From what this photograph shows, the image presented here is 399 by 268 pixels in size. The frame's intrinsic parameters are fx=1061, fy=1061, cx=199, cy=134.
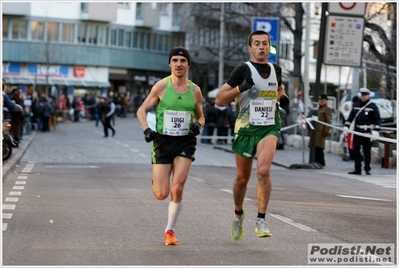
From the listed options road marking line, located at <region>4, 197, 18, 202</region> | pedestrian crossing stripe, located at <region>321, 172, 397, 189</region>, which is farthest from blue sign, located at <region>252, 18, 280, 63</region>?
road marking line, located at <region>4, 197, 18, 202</region>

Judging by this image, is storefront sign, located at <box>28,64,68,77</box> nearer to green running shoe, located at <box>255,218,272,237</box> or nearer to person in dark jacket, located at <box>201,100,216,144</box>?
person in dark jacket, located at <box>201,100,216,144</box>

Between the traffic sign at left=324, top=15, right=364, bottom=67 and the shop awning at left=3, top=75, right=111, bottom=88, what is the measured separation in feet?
179

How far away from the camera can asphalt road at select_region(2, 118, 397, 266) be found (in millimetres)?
8453

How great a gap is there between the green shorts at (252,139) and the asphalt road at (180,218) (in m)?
0.79

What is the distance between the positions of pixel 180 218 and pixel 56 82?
69663 millimetres

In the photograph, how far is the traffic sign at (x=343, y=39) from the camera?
25.0 meters

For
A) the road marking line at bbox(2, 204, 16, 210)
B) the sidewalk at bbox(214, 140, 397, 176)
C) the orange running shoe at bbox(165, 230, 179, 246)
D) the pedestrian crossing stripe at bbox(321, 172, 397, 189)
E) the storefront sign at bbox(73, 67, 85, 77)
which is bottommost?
the storefront sign at bbox(73, 67, 85, 77)

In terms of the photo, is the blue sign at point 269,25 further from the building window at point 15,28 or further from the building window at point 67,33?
the building window at point 67,33

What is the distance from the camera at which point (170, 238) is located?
9141 millimetres

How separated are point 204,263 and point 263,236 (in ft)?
4.77

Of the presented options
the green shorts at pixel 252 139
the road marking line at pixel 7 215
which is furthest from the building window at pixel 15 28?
the green shorts at pixel 252 139

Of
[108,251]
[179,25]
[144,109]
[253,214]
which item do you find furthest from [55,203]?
[179,25]

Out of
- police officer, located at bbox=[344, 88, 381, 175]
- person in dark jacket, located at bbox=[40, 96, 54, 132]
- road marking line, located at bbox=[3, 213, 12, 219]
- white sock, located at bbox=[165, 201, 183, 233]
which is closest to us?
white sock, located at bbox=[165, 201, 183, 233]

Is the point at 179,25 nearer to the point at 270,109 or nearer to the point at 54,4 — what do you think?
the point at 54,4
